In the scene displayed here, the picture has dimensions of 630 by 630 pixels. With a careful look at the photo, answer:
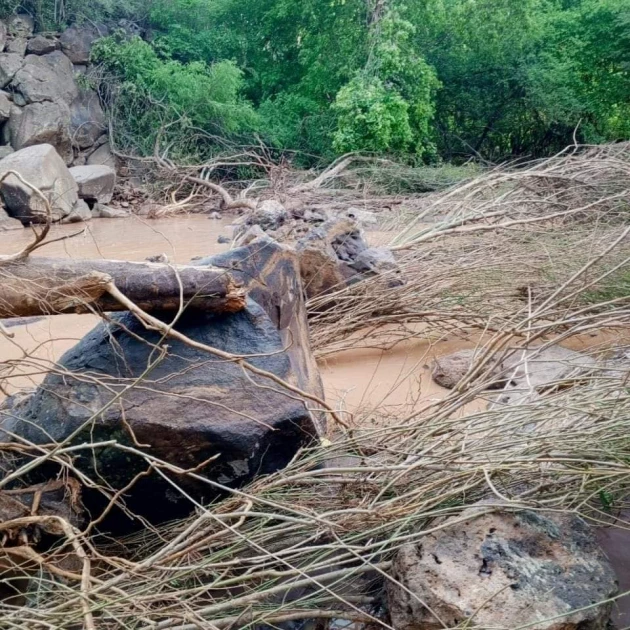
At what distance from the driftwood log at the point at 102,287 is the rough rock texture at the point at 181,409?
0.36 ft

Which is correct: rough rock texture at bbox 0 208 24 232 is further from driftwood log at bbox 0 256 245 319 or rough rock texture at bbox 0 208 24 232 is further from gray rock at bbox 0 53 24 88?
driftwood log at bbox 0 256 245 319

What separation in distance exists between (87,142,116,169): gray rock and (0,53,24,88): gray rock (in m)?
2.24

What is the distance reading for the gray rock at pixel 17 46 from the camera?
1625cm

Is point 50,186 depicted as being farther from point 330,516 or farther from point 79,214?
point 330,516

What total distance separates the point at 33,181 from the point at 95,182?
2.20 metres

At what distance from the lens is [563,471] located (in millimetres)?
2359

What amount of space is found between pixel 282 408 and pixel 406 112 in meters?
14.0

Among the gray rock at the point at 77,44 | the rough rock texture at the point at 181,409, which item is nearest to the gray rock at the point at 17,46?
the gray rock at the point at 77,44

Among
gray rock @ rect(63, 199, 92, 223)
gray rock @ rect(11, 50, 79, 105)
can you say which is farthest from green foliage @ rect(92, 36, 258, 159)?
gray rock @ rect(63, 199, 92, 223)

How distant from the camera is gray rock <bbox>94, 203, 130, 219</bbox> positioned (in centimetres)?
1390

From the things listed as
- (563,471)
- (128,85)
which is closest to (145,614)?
(563,471)

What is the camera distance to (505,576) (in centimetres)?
223

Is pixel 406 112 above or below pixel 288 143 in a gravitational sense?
above

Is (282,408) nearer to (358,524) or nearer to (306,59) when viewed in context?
(358,524)
